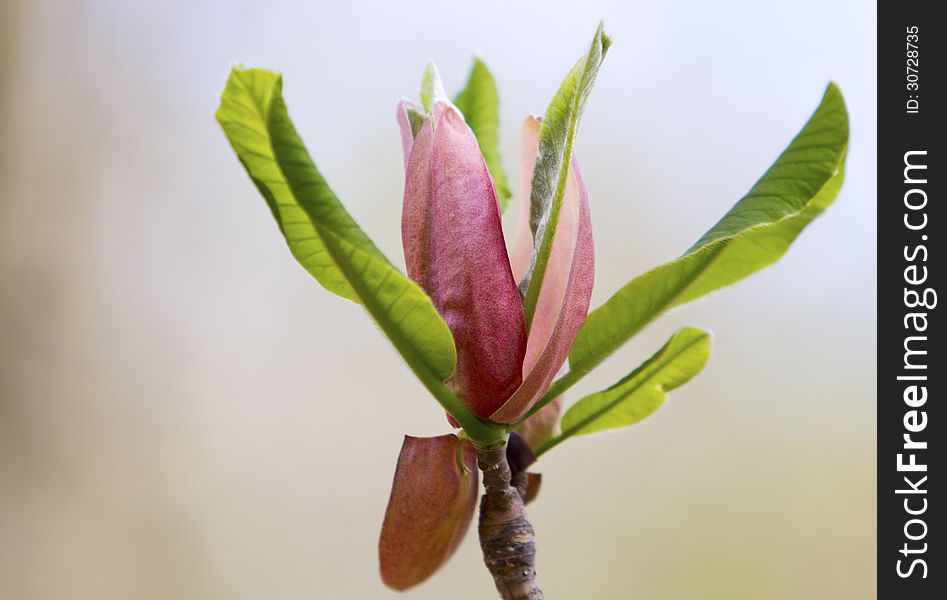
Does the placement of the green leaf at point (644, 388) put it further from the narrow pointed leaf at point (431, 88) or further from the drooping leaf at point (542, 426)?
the narrow pointed leaf at point (431, 88)

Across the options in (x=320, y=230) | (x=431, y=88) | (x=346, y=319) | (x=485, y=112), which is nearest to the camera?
(x=320, y=230)

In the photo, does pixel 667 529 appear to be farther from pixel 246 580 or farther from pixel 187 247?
pixel 187 247

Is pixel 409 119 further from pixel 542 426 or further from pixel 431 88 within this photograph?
pixel 542 426

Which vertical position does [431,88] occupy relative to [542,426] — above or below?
above

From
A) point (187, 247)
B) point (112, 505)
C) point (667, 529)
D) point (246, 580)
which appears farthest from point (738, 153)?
point (112, 505)


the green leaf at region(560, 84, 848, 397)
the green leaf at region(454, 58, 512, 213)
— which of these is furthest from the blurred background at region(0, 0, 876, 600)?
the green leaf at region(560, 84, 848, 397)

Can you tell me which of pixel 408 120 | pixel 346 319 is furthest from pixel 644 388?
pixel 346 319
